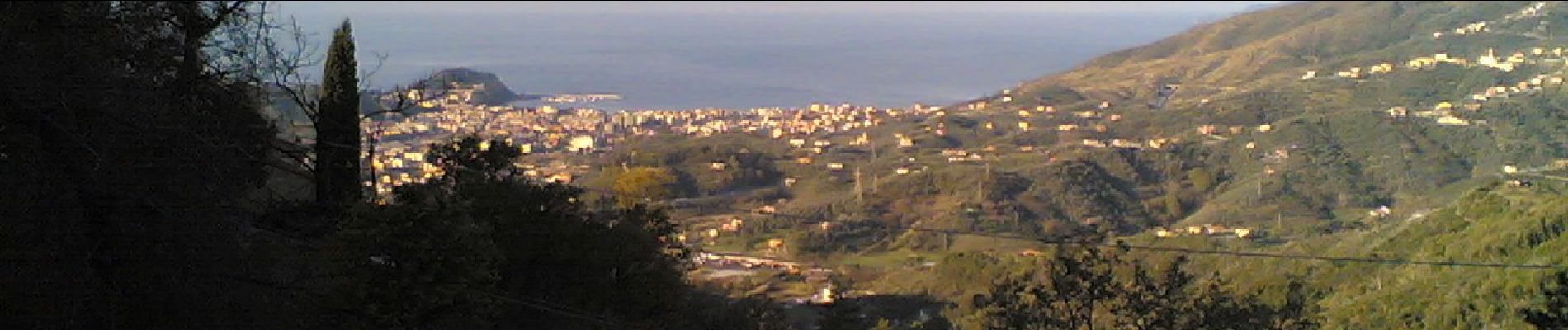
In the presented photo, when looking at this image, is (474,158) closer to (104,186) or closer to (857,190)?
(104,186)

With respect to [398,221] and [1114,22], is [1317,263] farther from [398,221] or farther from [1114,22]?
[1114,22]

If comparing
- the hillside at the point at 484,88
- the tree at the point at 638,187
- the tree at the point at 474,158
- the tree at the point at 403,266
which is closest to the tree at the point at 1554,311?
the tree at the point at 403,266

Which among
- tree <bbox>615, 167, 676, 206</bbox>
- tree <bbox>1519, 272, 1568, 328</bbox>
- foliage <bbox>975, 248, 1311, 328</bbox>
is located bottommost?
foliage <bbox>975, 248, 1311, 328</bbox>

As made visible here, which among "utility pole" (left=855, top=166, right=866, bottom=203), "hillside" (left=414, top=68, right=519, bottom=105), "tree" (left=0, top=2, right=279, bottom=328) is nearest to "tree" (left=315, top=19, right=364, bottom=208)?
"tree" (left=0, top=2, right=279, bottom=328)

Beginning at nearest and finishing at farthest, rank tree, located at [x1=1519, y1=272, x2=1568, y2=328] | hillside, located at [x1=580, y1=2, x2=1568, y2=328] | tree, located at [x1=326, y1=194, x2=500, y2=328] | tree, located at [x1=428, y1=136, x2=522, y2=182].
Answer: tree, located at [x1=326, y1=194, x2=500, y2=328] < tree, located at [x1=1519, y1=272, x2=1568, y2=328] < tree, located at [x1=428, y1=136, x2=522, y2=182] < hillside, located at [x1=580, y1=2, x2=1568, y2=328]

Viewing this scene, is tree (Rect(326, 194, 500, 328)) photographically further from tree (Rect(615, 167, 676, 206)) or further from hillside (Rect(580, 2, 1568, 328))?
hillside (Rect(580, 2, 1568, 328))

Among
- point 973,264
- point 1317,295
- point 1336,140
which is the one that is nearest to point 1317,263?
point 1317,295

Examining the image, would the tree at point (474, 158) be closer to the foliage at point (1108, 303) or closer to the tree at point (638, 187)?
the tree at point (638, 187)

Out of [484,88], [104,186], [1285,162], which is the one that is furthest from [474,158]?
[1285,162]
